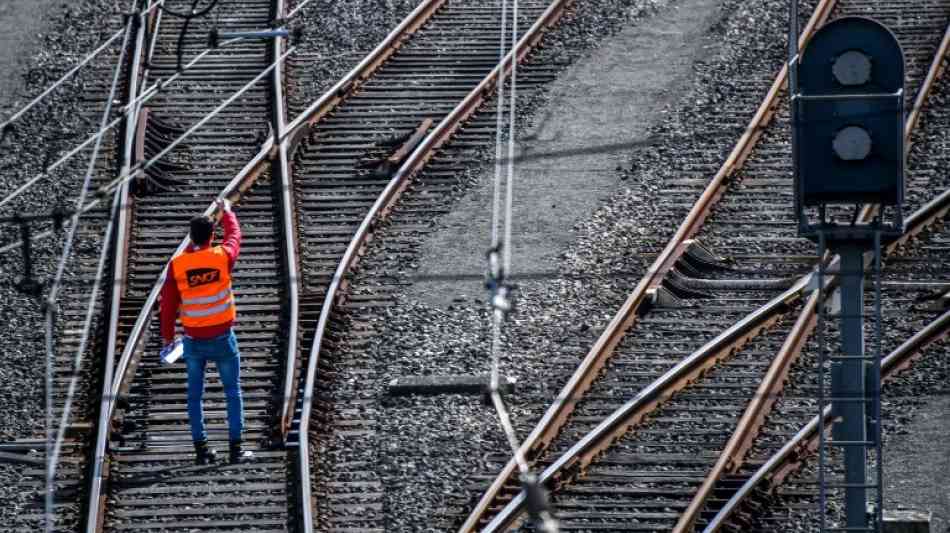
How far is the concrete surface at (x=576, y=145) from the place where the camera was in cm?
1653

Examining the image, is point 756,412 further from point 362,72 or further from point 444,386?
point 362,72

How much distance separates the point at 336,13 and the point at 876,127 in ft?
38.3

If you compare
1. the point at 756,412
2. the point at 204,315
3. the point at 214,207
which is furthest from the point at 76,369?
the point at 756,412

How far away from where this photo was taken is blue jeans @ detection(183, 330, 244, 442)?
1311cm

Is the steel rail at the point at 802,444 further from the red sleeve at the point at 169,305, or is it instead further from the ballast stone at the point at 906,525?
the red sleeve at the point at 169,305

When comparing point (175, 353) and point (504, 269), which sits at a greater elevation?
point (504, 269)

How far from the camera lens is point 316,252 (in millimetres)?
16562

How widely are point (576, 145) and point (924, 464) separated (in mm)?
6246

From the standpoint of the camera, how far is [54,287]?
40.2ft

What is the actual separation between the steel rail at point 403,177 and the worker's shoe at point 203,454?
0.62 metres

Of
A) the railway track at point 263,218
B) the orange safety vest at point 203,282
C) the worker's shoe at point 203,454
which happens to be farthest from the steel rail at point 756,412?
the orange safety vest at point 203,282

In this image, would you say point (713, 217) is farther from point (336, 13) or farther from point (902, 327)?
point (336, 13)

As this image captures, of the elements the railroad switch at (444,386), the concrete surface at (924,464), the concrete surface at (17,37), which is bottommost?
the concrete surface at (924,464)

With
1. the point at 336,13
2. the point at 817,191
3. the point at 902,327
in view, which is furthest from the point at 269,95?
the point at 817,191
